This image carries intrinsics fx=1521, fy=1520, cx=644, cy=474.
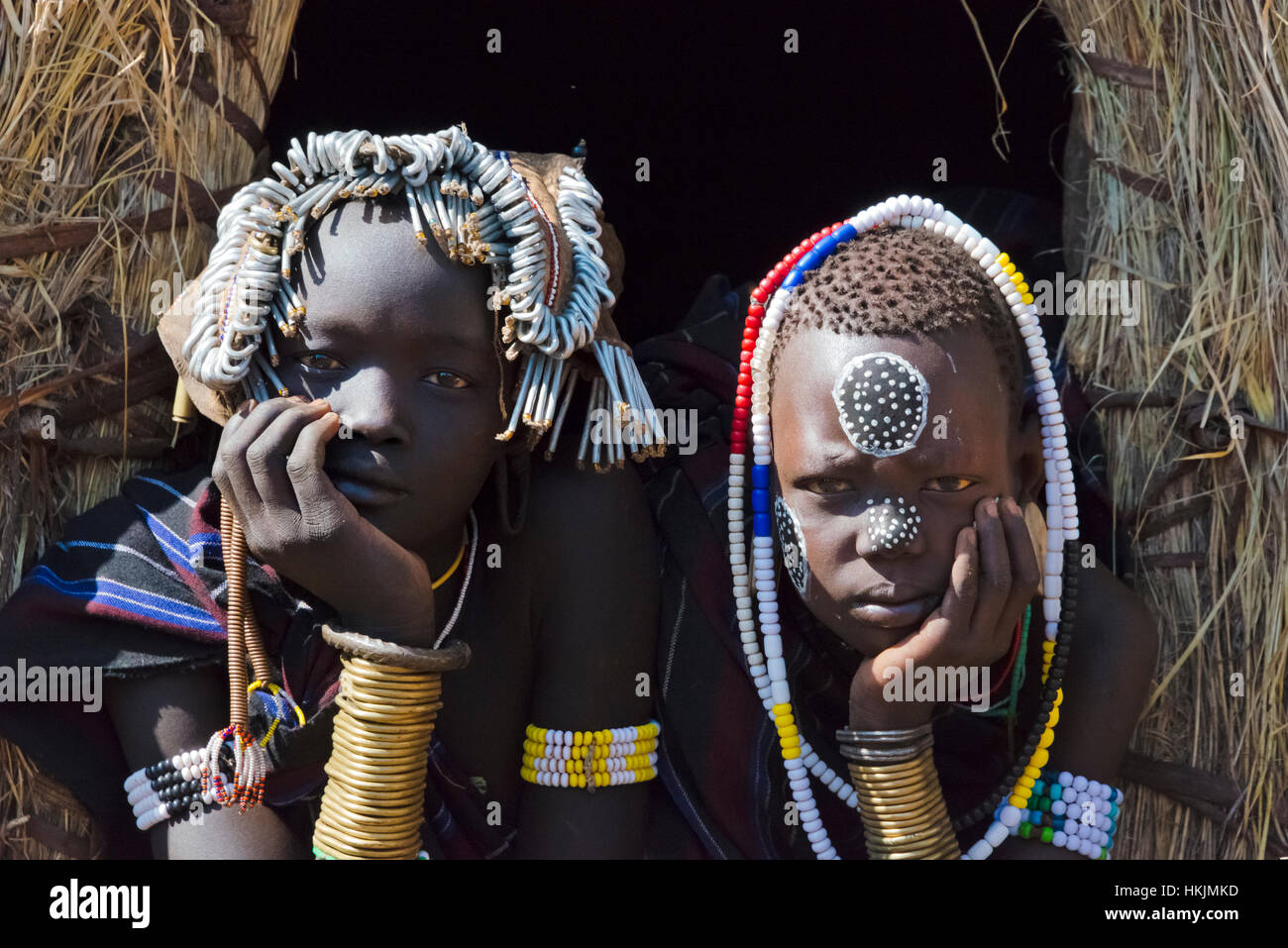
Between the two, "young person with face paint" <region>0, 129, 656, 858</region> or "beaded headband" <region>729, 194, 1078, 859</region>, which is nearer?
"young person with face paint" <region>0, 129, 656, 858</region>

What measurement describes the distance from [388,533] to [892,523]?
26.7 inches

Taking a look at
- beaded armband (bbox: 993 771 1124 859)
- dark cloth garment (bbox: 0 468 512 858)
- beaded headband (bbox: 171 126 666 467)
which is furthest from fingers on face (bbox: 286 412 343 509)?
beaded armband (bbox: 993 771 1124 859)

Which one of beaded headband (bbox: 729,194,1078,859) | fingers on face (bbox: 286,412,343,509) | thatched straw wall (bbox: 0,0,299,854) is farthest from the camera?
thatched straw wall (bbox: 0,0,299,854)

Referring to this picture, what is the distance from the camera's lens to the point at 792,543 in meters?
2.16

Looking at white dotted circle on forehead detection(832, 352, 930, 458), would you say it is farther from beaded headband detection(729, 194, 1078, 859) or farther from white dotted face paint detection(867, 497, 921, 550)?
beaded headband detection(729, 194, 1078, 859)

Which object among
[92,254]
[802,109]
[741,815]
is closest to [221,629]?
[92,254]

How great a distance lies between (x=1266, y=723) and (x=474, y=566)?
1.26 m

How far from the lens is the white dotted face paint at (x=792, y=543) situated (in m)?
2.13

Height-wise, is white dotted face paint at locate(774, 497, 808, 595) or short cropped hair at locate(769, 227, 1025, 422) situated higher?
short cropped hair at locate(769, 227, 1025, 422)

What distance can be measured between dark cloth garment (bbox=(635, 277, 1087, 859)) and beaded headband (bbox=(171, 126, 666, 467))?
32 centimetres

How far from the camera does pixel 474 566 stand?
2312 mm

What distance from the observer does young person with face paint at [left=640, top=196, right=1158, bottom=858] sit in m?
→ 2.04

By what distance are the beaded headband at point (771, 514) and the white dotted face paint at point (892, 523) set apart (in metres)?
0.24

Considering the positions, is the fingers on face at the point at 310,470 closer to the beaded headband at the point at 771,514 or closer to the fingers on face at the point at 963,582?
the beaded headband at the point at 771,514
